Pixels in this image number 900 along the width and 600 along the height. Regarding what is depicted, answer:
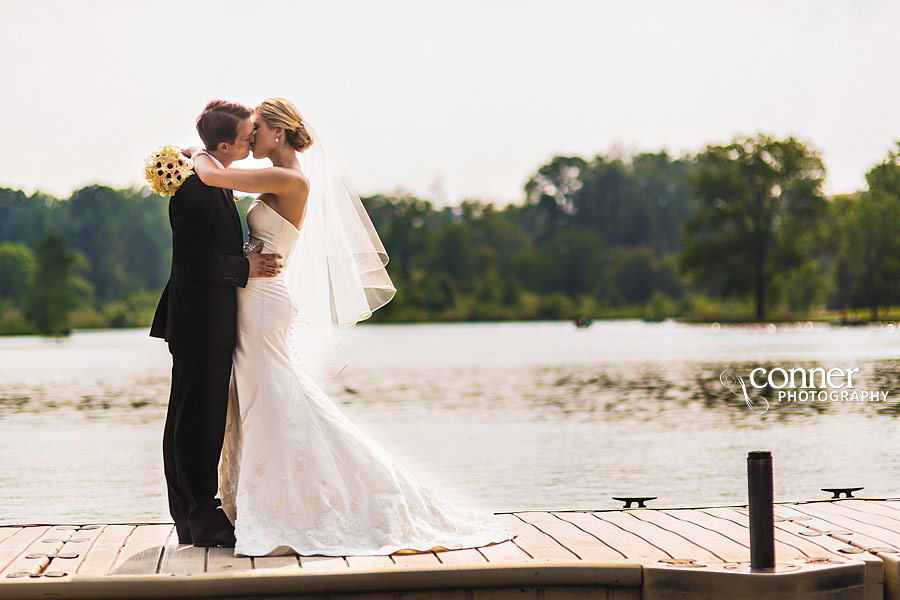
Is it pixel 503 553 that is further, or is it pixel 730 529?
pixel 730 529

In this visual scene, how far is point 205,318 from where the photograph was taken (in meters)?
5.11

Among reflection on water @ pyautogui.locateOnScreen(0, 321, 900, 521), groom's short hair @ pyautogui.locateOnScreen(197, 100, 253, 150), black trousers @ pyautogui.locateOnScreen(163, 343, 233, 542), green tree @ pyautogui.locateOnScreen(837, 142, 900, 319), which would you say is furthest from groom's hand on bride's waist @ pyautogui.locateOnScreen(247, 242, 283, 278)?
green tree @ pyautogui.locateOnScreen(837, 142, 900, 319)

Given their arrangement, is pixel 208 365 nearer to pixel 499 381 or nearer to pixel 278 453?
pixel 278 453

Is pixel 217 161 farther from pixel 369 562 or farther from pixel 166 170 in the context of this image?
pixel 369 562

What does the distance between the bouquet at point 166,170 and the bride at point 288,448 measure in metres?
0.10

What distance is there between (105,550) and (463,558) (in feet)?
5.19

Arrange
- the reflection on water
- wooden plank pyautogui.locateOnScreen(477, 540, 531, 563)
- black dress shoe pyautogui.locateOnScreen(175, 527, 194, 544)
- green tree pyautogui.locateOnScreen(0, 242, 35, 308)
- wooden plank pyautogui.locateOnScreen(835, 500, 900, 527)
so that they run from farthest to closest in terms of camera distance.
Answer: green tree pyautogui.locateOnScreen(0, 242, 35, 308) → the reflection on water → wooden plank pyautogui.locateOnScreen(835, 500, 900, 527) → black dress shoe pyautogui.locateOnScreen(175, 527, 194, 544) → wooden plank pyautogui.locateOnScreen(477, 540, 531, 563)

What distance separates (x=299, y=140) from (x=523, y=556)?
2055 millimetres

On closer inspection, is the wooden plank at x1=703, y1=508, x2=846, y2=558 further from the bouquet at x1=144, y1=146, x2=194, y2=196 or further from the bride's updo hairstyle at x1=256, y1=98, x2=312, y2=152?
the bouquet at x1=144, y1=146, x2=194, y2=196

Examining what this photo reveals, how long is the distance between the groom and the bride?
0.08m

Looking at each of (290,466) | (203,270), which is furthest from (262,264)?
(290,466)

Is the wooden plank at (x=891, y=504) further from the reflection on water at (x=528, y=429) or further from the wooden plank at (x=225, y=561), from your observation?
the reflection on water at (x=528, y=429)

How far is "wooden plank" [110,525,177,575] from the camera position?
477cm

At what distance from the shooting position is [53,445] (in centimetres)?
1702
